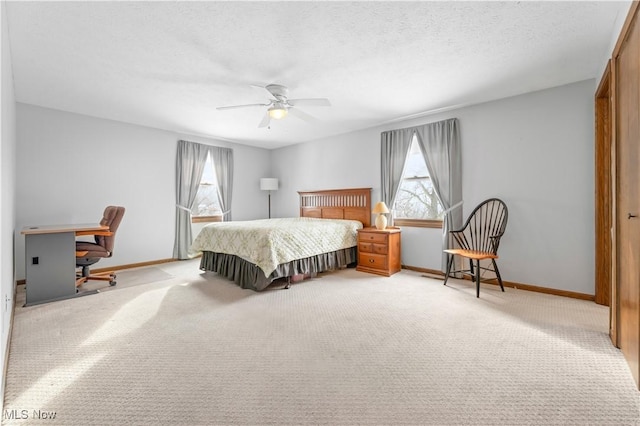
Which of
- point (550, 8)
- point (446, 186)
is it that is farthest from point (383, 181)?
point (550, 8)

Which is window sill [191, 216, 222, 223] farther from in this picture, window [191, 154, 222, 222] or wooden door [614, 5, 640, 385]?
wooden door [614, 5, 640, 385]

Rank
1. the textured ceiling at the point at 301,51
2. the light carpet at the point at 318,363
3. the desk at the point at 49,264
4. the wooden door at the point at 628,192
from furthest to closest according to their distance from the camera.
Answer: the desk at the point at 49,264 < the textured ceiling at the point at 301,51 < the wooden door at the point at 628,192 < the light carpet at the point at 318,363

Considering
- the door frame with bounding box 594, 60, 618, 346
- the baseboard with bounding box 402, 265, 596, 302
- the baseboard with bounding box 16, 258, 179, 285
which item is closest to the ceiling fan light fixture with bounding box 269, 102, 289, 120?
the baseboard with bounding box 402, 265, 596, 302

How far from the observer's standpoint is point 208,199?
19.6 feet

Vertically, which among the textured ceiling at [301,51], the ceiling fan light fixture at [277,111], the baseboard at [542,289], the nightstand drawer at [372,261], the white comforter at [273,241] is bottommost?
the baseboard at [542,289]

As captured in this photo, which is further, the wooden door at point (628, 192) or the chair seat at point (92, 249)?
the chair seat at point (92, 249)

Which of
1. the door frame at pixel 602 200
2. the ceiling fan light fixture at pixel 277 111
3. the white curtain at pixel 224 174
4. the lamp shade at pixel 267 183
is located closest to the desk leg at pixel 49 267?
the ceiling fan light fixture at pixel 277 111

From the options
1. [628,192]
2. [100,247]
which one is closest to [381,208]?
[628,192]

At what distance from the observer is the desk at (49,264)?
3.15 metres

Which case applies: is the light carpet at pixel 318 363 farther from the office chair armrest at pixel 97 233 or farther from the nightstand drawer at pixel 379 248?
the nightstand drawer at pixel 379 248

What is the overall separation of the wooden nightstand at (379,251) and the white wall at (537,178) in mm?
485

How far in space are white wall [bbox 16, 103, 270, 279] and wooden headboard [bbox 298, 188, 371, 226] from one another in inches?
94.1

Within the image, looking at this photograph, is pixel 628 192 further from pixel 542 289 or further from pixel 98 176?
pixel 98 176

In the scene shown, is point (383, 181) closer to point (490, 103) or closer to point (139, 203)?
point (490, 103)
